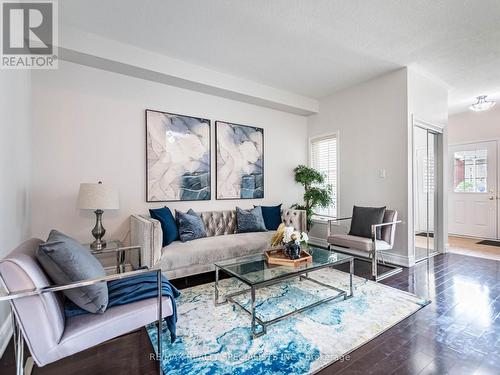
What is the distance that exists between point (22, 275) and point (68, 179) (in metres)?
2.15

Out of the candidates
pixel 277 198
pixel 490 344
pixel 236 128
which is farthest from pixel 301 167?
pixel 490 344

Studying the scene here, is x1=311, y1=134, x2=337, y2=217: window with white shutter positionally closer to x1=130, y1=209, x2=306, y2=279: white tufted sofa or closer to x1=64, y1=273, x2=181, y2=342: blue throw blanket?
x1=130, y1=209, x2=306, y2=279: white tufted sofa

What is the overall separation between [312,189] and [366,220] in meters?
1.23

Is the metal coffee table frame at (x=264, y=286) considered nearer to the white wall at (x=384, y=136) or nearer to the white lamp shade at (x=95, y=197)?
the white lamp shade at (x=95, y=197)

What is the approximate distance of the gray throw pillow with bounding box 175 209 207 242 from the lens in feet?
10.8

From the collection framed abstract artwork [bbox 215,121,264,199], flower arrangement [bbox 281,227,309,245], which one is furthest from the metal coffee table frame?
framed abstract artwork [bbox 215,121,264,199]

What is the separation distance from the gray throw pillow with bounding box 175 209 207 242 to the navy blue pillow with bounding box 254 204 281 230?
46.6 inches

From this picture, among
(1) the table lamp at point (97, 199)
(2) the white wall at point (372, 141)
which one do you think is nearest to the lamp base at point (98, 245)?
(1) the table lamp at point (97, 199)

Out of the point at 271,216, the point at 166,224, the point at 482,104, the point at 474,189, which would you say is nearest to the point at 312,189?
the point at 271,216

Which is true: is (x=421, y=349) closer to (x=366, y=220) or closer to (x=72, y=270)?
(x=366, y=220)

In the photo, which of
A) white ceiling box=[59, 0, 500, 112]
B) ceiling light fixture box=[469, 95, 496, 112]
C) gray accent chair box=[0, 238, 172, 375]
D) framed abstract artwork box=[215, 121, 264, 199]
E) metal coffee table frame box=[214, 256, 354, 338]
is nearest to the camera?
gray accent chair box=[0, 238, 172, 375]

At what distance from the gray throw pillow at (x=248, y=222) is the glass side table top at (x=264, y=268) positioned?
1146 mm

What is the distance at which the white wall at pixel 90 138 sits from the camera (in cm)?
289

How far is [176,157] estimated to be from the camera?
372 cm
